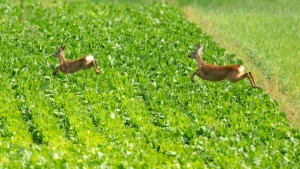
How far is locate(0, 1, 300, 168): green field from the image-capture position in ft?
46.3

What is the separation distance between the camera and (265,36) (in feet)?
82.3

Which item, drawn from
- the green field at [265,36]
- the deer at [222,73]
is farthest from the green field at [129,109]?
the green field at [265,36]

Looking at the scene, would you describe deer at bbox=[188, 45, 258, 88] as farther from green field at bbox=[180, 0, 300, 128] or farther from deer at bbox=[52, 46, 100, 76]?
deer at bbox=[52, 46, 100, 76]

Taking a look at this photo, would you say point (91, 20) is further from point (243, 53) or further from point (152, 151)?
point (152, 151)

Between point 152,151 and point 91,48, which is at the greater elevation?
point 152,151

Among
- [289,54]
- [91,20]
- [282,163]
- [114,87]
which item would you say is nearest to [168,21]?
Result: [91,20]

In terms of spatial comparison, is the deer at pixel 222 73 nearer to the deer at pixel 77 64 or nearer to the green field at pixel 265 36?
the green field at pixel 265 36

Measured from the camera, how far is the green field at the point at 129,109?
14125 mm

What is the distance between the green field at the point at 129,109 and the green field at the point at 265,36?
79 cm

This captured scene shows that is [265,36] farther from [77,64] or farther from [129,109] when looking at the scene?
[129,109]

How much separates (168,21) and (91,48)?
178 inches

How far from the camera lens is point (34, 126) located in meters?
15.8

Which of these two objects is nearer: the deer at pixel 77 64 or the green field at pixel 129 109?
the green field at pixel 129 109

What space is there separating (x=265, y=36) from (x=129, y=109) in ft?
29.9
